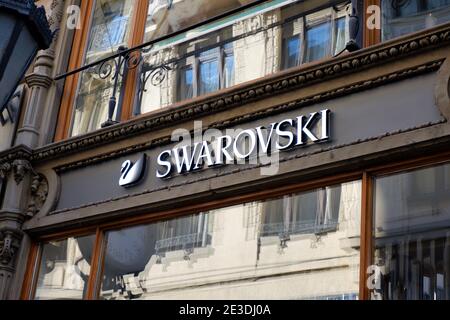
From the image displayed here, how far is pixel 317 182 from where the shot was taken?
7508mm

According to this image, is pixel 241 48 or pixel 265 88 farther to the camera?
pixel 241 48

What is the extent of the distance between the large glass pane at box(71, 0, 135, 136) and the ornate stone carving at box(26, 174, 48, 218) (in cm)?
63

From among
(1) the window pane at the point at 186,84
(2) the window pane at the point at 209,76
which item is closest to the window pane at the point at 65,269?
(1) the window pane at the point at 186,84

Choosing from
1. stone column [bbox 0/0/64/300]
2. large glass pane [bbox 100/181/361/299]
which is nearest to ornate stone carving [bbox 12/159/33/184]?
stone column [bbox 0/0/64/300]

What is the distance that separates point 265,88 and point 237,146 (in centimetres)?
56

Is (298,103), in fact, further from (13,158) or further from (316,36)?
(13,158)

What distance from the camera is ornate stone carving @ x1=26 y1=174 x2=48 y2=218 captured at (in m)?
9.34

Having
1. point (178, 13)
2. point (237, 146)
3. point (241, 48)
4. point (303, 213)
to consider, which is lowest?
point (303, 213)

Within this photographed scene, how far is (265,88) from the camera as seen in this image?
316 inches

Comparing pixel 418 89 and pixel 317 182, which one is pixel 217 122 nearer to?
pixel 317 182

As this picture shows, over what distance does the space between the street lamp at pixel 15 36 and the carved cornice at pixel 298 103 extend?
2.62m

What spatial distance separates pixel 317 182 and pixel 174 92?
2272 millimetres

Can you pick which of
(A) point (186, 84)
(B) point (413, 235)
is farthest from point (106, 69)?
(B) point (413, 235)

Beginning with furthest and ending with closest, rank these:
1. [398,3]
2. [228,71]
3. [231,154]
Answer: [228,71]
[231,154]
[398,3]
